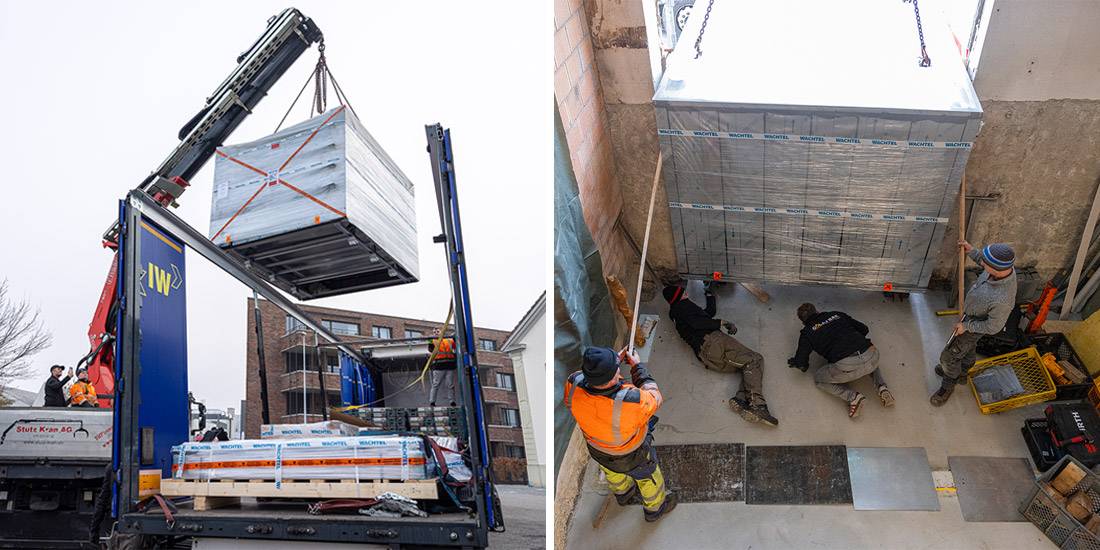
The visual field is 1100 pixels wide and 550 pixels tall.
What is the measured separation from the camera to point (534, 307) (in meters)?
21.1

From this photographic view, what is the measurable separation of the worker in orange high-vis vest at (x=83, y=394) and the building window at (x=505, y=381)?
19.3 metres

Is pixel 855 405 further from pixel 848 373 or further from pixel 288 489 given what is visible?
pixel 288 489

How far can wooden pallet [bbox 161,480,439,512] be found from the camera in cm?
407

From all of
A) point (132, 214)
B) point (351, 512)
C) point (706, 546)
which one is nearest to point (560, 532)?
Answer: point (706, 546)

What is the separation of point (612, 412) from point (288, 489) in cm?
191

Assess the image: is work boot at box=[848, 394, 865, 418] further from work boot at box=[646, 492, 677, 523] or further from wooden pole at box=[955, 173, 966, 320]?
work boot at box=[646, 492, 677, 523]

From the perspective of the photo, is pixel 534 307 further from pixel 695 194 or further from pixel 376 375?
pixel 695 194

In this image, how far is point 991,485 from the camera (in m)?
5.56

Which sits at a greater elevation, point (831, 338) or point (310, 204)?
point (310, 204)

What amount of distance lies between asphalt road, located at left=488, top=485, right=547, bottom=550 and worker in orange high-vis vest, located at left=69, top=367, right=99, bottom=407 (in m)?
3.91

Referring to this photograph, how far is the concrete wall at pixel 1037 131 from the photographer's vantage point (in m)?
5.32

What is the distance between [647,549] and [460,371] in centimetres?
220

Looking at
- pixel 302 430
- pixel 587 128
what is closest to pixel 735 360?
pixel 587 128

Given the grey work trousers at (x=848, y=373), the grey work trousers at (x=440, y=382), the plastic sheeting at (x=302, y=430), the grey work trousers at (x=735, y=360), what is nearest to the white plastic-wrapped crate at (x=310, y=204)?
the grey work trousers at (x=440, y=382)
